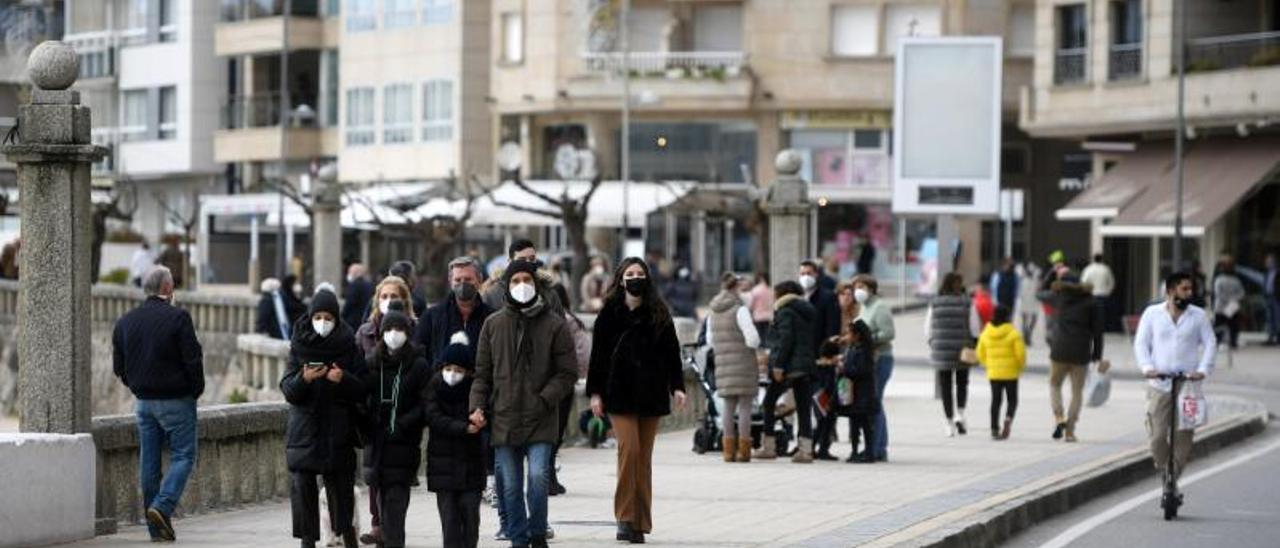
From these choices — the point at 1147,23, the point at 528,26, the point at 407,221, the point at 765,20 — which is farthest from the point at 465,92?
the point at 1147,23

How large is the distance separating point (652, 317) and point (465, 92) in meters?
62.8

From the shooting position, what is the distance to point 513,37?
78.4m

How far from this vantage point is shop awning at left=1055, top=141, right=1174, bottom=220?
198ft

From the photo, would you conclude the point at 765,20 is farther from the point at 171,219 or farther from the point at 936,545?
the point at 936,545

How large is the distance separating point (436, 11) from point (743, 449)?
188 ft

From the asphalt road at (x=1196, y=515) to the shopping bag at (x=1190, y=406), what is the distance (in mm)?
650

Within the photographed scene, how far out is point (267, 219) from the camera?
79.6 metres

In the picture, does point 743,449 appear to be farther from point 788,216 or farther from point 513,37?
point 513,37

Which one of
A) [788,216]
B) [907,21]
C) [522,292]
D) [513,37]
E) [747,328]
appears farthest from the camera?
[513,37]

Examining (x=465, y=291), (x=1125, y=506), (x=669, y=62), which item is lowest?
(x=1125, y=506)

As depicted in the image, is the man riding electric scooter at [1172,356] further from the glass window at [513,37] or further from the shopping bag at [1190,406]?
the glass window at [513,37]

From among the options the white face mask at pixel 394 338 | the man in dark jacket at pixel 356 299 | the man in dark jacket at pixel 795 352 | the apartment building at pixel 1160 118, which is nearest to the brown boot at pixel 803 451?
the man in dark jacket at pixel 795 352

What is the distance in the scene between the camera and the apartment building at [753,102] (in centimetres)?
7362

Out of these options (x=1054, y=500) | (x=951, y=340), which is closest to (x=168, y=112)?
(x=951, y=340)
